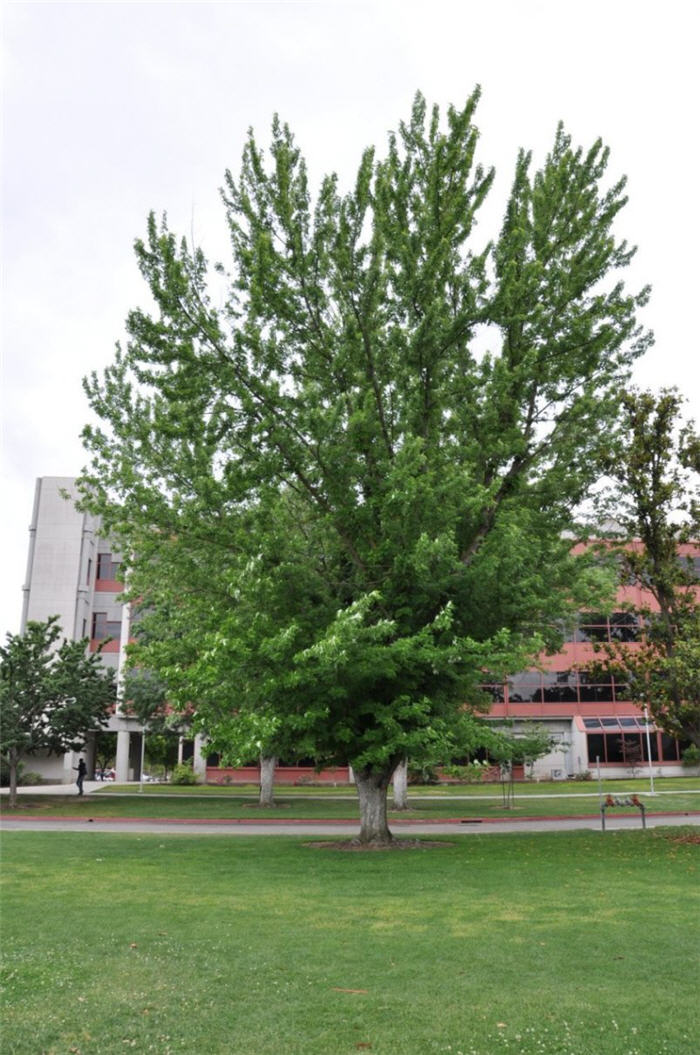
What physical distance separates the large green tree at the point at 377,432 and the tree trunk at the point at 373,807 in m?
0.05

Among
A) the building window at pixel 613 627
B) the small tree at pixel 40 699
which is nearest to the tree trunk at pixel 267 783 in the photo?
the small tree at pixel 40 699

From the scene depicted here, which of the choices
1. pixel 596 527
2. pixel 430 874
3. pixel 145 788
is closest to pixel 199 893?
pixel 430 874

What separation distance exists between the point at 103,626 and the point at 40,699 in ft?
85.5

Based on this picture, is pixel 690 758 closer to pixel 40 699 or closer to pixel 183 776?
pixel 183 776

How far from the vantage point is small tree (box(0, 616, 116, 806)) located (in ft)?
102

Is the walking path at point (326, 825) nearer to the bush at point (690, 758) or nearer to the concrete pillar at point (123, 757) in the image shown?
the concrete pillar at point (123, 757)

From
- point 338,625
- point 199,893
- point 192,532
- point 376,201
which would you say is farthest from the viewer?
point 376,201

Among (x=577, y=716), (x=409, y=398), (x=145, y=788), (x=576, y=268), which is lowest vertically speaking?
(x=145, y=788)

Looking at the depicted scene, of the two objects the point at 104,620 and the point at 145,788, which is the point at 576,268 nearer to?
the point at 145,788

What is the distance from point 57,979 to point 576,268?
53.9ft

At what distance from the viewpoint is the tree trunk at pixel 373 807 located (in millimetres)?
17469

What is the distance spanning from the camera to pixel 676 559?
19906mm

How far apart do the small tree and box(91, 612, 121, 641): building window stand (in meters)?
23.3

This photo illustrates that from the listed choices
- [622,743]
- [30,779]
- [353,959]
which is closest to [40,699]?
[30,779]
